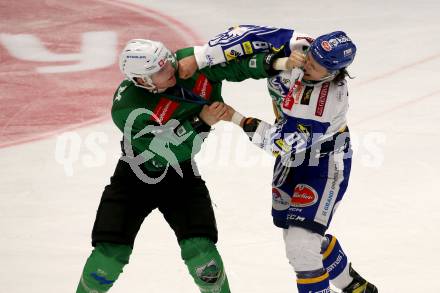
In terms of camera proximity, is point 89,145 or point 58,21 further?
point 58,21

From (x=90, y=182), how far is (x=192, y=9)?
5031 millimetres

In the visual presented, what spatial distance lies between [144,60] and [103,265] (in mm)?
1210

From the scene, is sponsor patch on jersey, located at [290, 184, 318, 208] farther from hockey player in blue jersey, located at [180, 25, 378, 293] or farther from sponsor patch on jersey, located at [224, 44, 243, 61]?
sponsor patch on jersey, located at [224, 44, 243, 61]

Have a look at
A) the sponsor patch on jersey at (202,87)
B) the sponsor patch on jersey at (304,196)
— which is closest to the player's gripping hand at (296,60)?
the sponsor patch on jersey at (202,87)

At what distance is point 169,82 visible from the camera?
232 inches

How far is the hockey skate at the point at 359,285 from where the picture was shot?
6.65m

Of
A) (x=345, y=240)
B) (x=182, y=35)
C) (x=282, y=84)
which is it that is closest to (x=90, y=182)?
(x=345, y=240)

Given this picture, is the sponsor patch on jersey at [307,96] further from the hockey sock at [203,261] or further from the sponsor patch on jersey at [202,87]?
the hockey sock at [203,261]

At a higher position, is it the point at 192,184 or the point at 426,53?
the point at 192,184

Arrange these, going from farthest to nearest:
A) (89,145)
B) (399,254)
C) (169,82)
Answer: (89,145)
(399,254)
(169,82)

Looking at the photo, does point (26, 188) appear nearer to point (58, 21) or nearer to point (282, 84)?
point (282, 84)

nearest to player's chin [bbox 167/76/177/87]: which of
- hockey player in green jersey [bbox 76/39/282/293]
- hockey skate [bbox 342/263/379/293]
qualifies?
hockey player in green jersey [bbox 76/39/282/293]

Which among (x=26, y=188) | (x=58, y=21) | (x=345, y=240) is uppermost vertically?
(x=345, y=240)

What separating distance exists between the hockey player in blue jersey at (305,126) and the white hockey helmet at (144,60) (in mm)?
224
